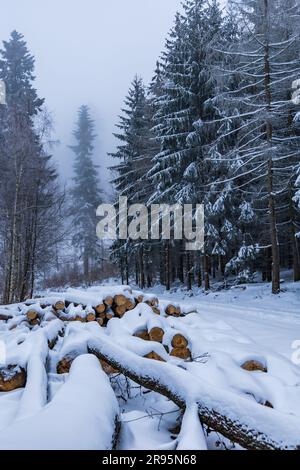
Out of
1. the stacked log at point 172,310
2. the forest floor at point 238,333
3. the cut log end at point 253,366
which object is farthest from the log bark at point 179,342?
the stacked log at point 172,310

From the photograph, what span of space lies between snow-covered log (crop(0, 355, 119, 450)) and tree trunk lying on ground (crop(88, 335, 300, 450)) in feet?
1.69

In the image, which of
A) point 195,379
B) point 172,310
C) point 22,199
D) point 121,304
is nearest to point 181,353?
point 195,379

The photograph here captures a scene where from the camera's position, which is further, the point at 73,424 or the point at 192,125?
the point at 192,125

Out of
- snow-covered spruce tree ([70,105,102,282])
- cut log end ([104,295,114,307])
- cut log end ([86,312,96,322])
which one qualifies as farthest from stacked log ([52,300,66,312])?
snow-covered spruce tree ([70,105,102,282])

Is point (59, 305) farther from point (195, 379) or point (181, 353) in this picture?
point (195, 379)

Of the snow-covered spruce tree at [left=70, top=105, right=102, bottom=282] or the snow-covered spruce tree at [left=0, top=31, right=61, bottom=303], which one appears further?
the snow-covered spruce tree at [left=70, top=105, right=102, bottom=282]

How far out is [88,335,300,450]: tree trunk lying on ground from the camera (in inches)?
83.2

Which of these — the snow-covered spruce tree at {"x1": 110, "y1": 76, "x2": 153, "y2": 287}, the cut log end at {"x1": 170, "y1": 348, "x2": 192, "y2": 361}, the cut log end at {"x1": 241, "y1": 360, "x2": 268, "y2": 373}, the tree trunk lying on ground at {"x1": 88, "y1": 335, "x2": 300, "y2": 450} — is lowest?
the cut log end at {"x1": 170, "y1": 348, "x2": 192, "y2": 361}

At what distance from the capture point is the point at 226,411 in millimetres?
2391

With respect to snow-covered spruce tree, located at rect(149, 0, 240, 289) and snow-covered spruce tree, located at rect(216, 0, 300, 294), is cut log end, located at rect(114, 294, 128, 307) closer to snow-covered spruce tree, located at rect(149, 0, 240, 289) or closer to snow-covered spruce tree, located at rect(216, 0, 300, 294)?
snow-covered spruce tree, located at rect(216, 0, 300, 294)

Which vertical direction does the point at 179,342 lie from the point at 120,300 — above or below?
below

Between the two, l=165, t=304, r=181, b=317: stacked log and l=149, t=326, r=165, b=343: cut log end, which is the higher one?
l=149, t=326, r=165, b=343: cut log end

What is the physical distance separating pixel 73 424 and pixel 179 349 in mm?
3079

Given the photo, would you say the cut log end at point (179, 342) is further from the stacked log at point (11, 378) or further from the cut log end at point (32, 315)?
the cut log end at point (32, 315)
